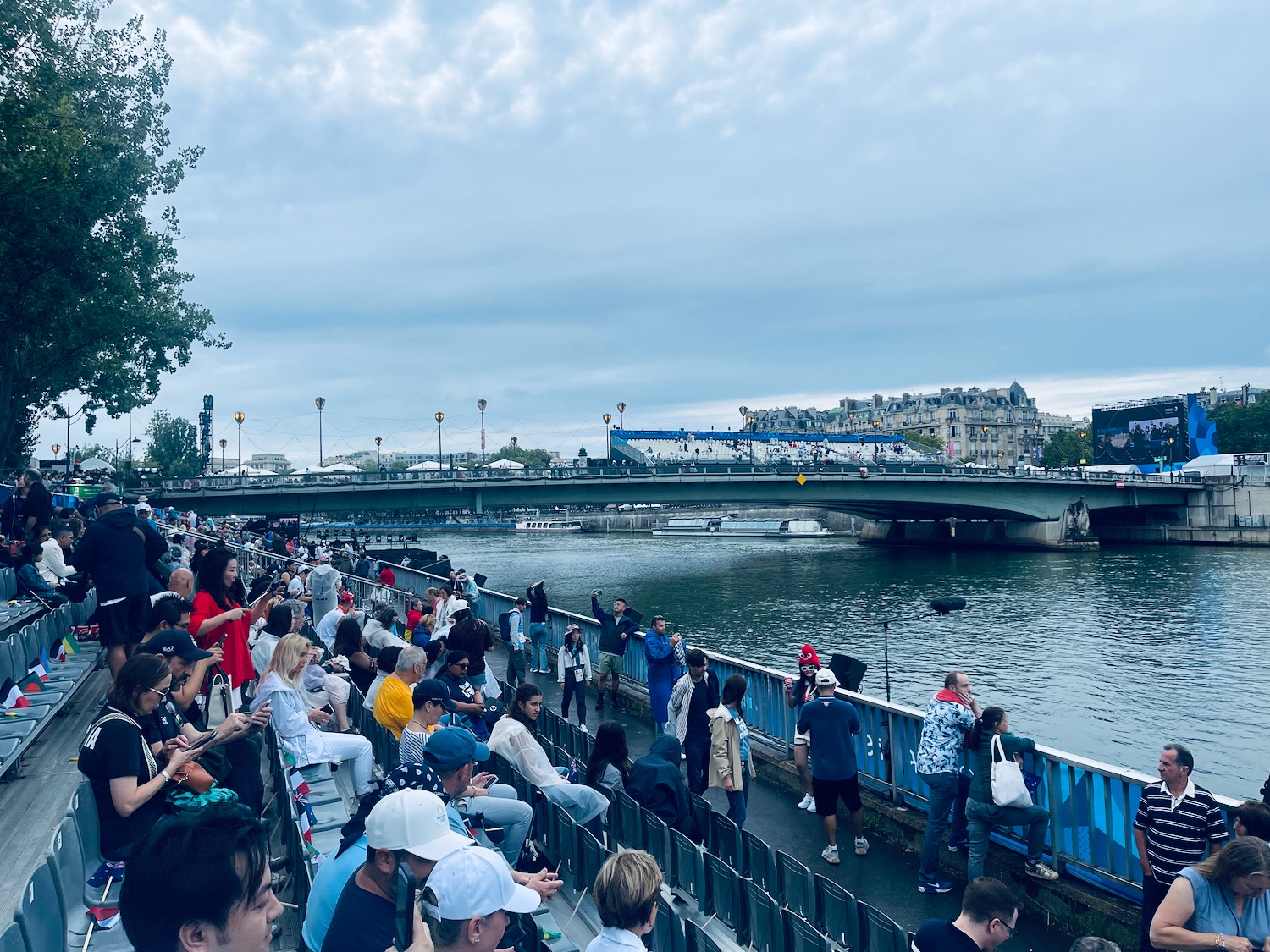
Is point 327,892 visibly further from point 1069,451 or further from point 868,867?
point 1069,451

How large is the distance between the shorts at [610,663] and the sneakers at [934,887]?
7246 mm

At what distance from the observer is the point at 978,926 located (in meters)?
3.76

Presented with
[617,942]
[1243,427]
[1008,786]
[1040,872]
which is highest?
[1243,427]

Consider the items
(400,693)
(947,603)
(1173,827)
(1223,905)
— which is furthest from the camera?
(947,603)

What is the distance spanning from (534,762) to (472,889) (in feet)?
11.5

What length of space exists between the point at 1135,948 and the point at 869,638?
2281 cm

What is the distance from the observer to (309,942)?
339 centimetres

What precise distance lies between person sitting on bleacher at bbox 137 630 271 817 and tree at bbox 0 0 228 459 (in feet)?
52.5

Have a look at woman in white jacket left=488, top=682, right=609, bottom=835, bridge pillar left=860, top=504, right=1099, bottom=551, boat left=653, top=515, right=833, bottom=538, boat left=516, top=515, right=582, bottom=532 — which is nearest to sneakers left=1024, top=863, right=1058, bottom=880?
woman in white jacket left=488, top=682, right=609, bottom=835

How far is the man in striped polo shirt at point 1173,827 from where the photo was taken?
5066 mm

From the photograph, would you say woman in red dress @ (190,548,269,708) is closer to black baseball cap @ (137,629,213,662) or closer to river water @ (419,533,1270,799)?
black baseball cap @ (137,629,213,662)

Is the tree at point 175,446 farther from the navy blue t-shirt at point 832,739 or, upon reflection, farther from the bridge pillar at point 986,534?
the navy blue t-shirt at point 832,739

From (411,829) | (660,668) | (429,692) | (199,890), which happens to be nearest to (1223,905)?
(411,829)

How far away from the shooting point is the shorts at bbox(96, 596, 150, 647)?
7.53 metres
